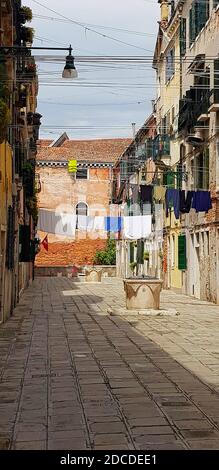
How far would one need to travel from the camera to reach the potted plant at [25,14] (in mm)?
21203

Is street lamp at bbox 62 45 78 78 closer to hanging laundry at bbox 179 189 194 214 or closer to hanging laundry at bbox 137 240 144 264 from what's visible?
hanging laundry at bbox 179 189 194 214

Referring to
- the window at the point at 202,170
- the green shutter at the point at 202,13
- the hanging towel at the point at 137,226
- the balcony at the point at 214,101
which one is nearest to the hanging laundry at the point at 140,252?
the hanging towel at the point at 137,226

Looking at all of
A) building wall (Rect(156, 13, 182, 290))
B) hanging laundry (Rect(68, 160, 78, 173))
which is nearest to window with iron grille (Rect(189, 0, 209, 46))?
building wall (Rect(156, 13, 182, 290))

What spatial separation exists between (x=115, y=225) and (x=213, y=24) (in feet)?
55.9

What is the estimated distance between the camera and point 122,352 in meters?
13.0

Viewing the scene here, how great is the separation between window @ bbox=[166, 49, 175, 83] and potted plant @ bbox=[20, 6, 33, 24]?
1424cm

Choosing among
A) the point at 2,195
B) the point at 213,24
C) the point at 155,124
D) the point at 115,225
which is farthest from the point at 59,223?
the point at 2,195

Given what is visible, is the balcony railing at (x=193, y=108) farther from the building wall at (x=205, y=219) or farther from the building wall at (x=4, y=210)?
the building wall at (x=4, y=210)

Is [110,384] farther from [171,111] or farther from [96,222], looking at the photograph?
[96,222]

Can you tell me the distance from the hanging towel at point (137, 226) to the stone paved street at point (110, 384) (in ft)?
73.9

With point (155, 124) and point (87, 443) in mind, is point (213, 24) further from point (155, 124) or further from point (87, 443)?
point (87, 443)

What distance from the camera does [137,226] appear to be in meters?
42.5

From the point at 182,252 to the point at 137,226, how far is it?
1023cm

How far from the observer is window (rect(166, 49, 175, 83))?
35166 millimetres
